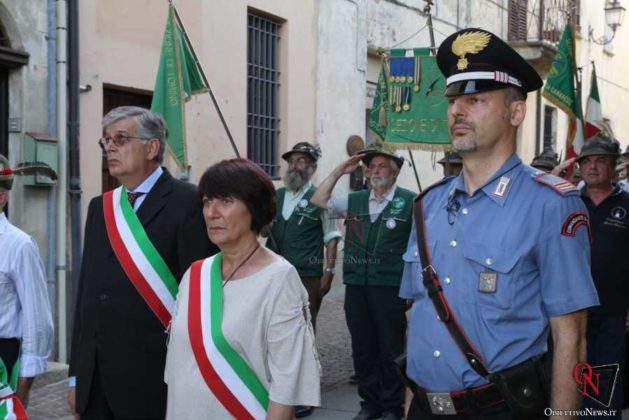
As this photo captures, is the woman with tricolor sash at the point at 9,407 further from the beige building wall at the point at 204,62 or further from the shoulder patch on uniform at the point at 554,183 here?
the beige building wall at the point at 204,62

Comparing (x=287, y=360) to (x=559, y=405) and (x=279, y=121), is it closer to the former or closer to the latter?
(x=559, y=405)

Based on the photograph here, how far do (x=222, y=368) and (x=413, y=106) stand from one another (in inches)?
225

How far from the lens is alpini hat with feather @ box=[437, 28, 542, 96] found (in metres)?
3.26

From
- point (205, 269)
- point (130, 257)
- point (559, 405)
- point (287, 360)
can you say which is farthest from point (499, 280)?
point (130, 257)

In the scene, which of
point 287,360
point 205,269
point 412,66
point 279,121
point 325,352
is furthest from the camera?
point 279,121

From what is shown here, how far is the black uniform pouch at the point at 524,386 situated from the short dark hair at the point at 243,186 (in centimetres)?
108

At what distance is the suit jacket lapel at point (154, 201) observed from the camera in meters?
4.17

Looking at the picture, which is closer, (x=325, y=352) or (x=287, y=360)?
(x=287, y=360)

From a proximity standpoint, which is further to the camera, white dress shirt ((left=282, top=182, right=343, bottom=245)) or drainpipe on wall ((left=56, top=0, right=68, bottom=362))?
drainpipe on wall ((left=56, top=0, right=68, bottom=362))

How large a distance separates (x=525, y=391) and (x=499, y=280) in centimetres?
37

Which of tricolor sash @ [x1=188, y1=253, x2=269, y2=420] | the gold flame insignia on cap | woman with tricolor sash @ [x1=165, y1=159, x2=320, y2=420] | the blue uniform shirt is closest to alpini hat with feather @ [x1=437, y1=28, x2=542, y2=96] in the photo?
the gold flame insignia on cap

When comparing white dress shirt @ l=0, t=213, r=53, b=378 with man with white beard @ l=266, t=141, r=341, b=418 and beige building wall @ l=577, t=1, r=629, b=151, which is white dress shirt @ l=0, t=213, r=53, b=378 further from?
beige building wall @ l=577, t=1, r=629, b=151

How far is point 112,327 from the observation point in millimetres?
4047

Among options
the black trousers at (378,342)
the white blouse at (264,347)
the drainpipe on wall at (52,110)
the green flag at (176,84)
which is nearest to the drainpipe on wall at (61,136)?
the drainpipe on wall at (52,110)
